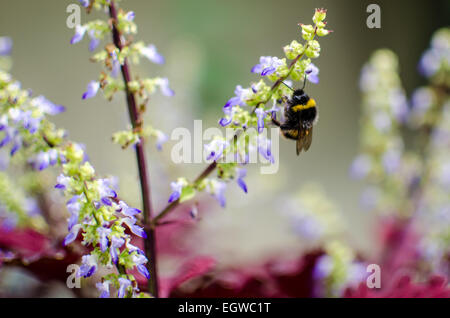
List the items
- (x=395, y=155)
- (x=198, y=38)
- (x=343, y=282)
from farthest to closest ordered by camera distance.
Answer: (x=198, y=38) < (x=395, y=155) < (x=343, y=282)

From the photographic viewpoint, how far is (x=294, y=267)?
820 mm

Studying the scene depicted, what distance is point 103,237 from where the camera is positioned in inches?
20.1

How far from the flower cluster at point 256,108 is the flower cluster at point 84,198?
0.32 feet

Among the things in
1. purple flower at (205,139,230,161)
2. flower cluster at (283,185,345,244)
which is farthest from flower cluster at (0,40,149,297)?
flower cluster at (283,185,345,244)

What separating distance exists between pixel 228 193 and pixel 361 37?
269cm

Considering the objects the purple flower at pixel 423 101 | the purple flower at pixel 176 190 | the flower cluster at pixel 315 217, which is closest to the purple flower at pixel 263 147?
the purple flower at pixel 176 190

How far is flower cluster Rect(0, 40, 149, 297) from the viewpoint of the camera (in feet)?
1.69

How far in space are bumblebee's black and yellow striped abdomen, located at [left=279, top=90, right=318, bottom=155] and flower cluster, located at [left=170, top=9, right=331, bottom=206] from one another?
0.18 meters

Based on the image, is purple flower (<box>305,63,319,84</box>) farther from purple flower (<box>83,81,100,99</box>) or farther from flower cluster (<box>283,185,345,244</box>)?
flower cluster (<box>283,185,345,244</box>)

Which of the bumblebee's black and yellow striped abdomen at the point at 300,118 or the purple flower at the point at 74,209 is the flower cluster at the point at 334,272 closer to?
the bumblebee's black and yellow striped abdomen at the point at 300,118

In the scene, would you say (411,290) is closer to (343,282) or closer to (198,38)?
(343,282)

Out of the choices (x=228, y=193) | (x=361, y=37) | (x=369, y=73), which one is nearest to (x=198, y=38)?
(x=361, y=37)

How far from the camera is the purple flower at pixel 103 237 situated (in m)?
0.51

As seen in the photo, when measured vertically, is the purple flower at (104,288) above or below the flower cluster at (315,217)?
below
